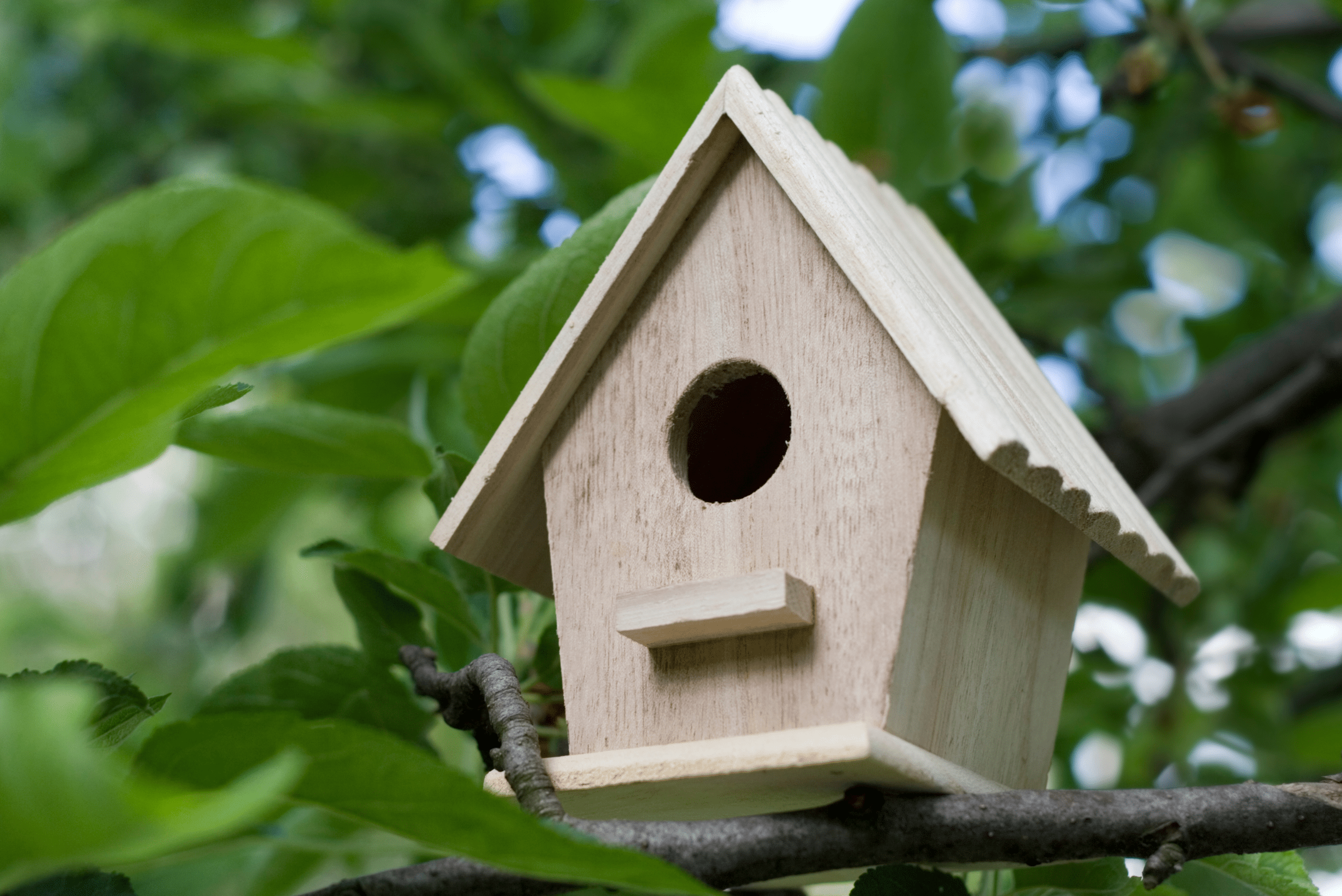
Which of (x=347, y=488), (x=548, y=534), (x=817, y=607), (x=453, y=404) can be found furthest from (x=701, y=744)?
(x=347, y=488)

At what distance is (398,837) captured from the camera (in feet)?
1.88

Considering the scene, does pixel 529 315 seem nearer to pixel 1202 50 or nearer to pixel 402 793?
pixel 402 793

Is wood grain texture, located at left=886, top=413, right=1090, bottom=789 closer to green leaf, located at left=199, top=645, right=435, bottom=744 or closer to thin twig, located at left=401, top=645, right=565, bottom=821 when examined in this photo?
thin twig, located at left=401, top=645, right=565, bottom=821

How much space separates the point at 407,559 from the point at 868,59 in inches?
39.1

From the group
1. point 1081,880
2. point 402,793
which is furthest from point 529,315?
point 1081,880

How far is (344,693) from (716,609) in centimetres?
47

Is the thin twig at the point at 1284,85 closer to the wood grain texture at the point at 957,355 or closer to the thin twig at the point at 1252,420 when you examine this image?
the thin twig at the point at 1252,420

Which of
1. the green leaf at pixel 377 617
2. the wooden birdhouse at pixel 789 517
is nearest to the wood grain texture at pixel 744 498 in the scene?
the wooden birdhouse at pixel 789 517

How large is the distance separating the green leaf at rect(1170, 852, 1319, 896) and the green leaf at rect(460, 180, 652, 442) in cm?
60

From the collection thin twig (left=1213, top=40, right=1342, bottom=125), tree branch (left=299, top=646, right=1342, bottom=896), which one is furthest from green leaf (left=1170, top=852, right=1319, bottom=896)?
thin twig (left=1213, top=40, right=1342, bottom=125)

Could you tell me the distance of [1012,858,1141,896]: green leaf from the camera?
0.81 meters

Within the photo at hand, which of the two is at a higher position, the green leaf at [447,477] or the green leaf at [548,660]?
the green leaf at [447,477]

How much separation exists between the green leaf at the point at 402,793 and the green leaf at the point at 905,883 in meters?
0.22

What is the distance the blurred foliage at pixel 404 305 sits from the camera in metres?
0.59
